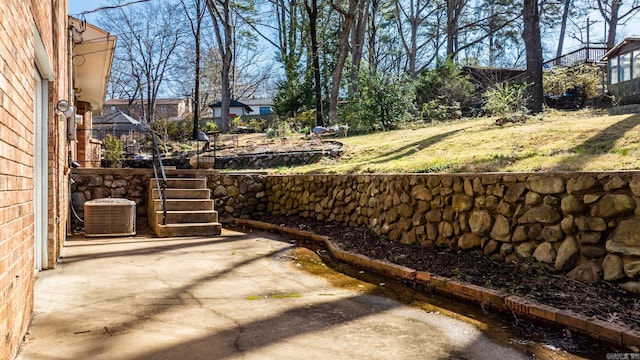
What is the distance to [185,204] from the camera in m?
7.73

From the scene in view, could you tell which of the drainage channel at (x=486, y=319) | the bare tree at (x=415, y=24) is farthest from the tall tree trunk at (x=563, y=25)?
the drainage channel at (x=486, y=319)

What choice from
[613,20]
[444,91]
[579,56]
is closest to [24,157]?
[444,91]

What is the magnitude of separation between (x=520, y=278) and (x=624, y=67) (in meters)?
13.1

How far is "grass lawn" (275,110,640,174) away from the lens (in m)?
4.42

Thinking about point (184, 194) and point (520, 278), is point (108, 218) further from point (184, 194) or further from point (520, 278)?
point (520, 278)

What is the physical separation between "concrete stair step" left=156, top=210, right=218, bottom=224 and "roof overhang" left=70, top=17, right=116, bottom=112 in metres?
2.94

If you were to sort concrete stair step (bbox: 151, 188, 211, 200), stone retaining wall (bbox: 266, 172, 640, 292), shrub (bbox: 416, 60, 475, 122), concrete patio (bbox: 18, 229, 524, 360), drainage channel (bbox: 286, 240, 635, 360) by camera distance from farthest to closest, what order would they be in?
shrub (bbox: 416, 60, 475, 122) → concrete stair step (bbox: 151, 188, 211, 200) → stone retaining wall (bbox: 266, 172, 640, 292) → drainage channel (bbox: 286, 240, 635, 360) → concrete patio (bbox: 18, 229, 524, 360)

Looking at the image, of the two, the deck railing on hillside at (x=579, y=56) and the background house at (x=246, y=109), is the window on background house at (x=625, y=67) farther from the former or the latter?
the background house at (x=246, y=109)

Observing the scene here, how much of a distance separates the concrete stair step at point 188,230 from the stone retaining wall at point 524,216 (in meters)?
2.52

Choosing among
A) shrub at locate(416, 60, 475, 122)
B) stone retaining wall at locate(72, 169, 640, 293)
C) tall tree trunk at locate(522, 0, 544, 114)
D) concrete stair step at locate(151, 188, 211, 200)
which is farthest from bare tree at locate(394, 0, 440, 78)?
stone retaining wall at locate(72, 169, 640, 293)

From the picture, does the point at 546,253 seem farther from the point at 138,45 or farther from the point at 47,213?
the point at 138,45

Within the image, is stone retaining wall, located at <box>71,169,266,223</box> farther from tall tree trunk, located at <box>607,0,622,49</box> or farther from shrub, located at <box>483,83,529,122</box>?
tall tree trunk, located at <box>607,0,622,49</box>

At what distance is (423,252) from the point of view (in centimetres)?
493

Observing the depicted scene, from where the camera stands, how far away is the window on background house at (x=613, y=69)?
548 inches
